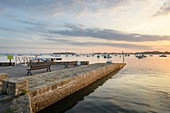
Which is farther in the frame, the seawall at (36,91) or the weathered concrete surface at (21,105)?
the seawall at (36,91)

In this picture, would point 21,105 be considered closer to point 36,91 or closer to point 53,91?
point 36,91

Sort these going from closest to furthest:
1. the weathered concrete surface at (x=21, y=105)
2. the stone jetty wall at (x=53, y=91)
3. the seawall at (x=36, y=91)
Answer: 1. the weathered concrete surface at (x=21, y=105)
2. the seawall at (x=36, y=91)
3. the stone jetty wall at (x=53, y=91)

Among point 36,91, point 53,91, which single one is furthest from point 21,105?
point 53,91

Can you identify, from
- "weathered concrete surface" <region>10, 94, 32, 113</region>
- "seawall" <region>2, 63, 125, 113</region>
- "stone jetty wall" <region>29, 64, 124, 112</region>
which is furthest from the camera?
"stone jetty wall" <region>29, 64, 124, 112</region>

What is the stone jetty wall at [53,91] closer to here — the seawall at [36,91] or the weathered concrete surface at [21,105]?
the seawall at [36,91]

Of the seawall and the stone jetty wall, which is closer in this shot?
the seawall

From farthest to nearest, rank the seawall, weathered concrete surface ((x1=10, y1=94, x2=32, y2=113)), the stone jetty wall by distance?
the stone jetty wall < the seawall < weathered concrete surface ((x1=10, y1=94, x2=32, y2=113))

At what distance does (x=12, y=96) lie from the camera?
8.86 meters

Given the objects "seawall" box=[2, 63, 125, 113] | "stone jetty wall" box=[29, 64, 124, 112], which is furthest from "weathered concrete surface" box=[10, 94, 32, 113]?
"stone jetty wall" box=[29, 64, 124, 112]

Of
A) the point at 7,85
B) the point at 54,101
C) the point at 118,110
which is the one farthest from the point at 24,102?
the point at 118,110

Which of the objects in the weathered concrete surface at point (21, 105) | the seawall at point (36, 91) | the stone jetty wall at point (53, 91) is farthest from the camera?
the stone jetty wall at point (53, 91)

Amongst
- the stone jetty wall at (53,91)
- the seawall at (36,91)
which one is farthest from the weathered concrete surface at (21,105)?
the stone jetty wall at (53,91)

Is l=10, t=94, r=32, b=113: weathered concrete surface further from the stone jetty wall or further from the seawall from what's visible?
the stone jetty wall

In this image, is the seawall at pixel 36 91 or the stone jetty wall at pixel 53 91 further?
the stone jetty wall at pixel 53 91
